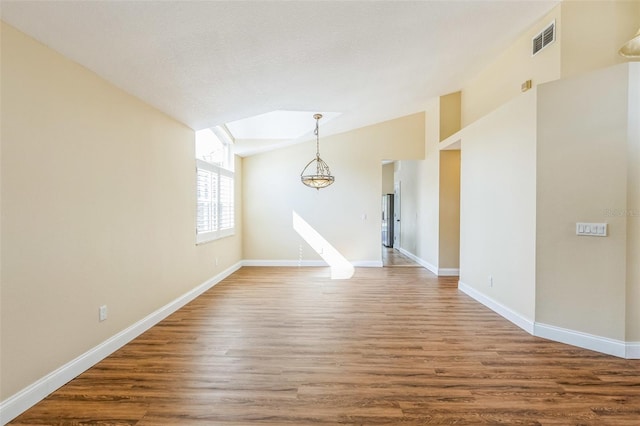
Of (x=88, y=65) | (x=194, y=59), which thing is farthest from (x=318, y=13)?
(x=88, y=65)

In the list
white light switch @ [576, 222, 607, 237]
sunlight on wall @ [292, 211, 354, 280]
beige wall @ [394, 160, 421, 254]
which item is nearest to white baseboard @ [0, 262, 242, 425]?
sunlight on wall @ [292, 211, 354, 280]

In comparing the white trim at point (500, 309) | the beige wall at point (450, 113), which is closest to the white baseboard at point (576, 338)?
the white trim at point (500, 309)

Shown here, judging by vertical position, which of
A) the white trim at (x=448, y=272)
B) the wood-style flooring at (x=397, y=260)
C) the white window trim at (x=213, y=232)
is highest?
the white window trim at (x=213, y=232)

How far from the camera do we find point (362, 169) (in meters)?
6.73

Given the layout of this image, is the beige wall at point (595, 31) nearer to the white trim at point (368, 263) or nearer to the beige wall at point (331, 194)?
the beige wall at point (331, 194)

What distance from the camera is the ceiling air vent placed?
3229mm

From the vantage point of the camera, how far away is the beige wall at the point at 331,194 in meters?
6.69

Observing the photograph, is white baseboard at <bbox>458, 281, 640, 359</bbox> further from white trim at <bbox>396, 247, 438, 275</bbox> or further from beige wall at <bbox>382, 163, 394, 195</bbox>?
beige wall at <bbox>382, 163, 394, 195</bbox>

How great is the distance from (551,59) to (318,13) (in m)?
2.77

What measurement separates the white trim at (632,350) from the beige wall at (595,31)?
8.68ft

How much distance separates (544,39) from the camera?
336 cm

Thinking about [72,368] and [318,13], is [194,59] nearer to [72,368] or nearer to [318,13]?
[318,13]

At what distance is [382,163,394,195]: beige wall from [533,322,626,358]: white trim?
799cm

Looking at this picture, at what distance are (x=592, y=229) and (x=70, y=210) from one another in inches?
174
